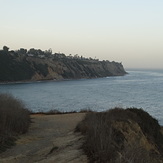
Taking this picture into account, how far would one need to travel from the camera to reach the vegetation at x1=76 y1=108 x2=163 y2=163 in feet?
21.1

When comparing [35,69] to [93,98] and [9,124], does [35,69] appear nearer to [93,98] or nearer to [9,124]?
[93,98]

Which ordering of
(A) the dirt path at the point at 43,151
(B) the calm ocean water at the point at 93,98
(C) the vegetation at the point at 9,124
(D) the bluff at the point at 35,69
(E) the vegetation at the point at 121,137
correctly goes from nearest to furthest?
(E) the vegetation at the point at 121,137, (A) the dirt path at the point at 43,151, (C) the vegetation at the point at 9,124, (B) the calm ocean water at the point at 93,98, (D) the bluff at the point at 35,69

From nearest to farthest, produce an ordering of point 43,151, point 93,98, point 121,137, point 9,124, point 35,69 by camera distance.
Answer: point 43,151
point 121,137
point 9,124
point 93,98
point 35,69

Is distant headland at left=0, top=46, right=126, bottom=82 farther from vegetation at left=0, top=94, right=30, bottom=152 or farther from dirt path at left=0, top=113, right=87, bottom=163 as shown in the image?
dirt path at left=0, top=113, right=87, bottom=163

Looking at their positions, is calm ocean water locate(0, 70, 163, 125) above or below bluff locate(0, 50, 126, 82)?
below

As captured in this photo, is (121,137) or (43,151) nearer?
(43,151)

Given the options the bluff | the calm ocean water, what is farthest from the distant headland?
the calm ocean water

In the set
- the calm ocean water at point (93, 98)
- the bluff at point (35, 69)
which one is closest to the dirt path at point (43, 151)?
the calm ocean water at point (93, 98)

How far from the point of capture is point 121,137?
10.8m

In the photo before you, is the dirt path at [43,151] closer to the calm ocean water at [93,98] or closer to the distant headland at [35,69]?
the calm ocean water at [93,98]

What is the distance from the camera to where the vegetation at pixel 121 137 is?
21.1 feet

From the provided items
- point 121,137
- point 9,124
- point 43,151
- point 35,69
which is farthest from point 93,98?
point 35,69

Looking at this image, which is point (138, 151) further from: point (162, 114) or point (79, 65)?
point (79, 65)

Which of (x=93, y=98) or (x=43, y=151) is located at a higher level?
(x=43, y=151)
